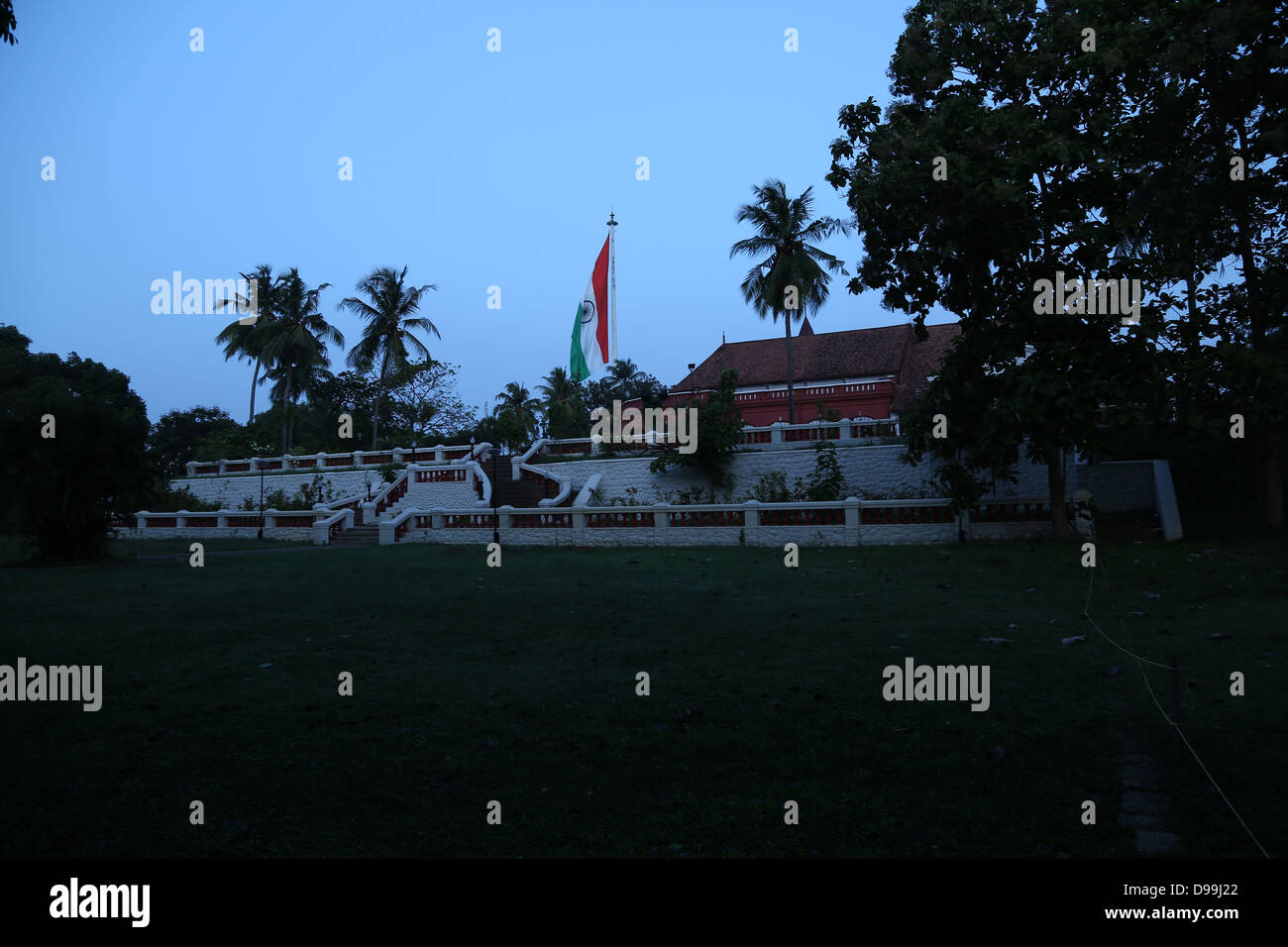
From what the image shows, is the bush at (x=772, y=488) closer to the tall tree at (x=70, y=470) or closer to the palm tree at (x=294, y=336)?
the tall tree at (x=70, y=470)

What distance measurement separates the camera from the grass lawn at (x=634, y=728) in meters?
4.24

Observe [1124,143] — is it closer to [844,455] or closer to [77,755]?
[844,455]

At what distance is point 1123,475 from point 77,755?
20.6 metres

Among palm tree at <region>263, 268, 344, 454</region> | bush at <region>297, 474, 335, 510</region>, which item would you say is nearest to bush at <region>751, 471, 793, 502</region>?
bush at <region>297, 474, 335, 510</region>

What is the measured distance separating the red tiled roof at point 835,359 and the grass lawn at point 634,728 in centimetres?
3274

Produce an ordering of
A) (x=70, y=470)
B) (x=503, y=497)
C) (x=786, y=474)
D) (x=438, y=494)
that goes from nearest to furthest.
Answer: (x=70, y=470) < (x=786, y=474) < (x=503, y=497) < (x=438, y=494)

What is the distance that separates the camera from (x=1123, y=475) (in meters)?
19.3

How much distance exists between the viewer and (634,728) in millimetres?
5809

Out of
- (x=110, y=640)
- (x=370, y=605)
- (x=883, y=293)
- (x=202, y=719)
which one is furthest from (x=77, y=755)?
(x=883, y=293)

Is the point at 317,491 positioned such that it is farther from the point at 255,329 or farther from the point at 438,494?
the point at 255,329

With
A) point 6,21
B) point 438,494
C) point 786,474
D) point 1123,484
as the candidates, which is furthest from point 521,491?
point 6,21

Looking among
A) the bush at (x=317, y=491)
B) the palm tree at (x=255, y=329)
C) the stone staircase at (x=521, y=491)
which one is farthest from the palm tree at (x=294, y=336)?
the stone staircase at (x=521, y=491)

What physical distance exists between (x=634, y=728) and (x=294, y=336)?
49.1m

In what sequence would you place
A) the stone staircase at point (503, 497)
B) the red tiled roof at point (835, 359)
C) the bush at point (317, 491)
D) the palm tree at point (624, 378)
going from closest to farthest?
the stone staircase at point (503, 497) < the bush at point (317, 491) < the red tiled roof at point (835, 359) < the palm tree at point (624, 378)
